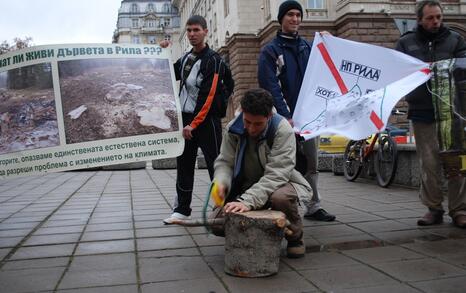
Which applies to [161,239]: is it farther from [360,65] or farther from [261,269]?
[360,65]

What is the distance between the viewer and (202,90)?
488 cm

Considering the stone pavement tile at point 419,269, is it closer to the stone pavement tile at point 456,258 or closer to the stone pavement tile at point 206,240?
the stone pavement tile at point 456,258

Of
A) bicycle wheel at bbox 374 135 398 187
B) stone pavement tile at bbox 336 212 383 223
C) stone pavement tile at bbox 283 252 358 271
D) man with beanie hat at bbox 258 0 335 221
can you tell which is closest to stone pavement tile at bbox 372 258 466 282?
stone pavement tile at bbox 283 252 358 271

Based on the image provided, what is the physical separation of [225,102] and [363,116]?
4.83ft

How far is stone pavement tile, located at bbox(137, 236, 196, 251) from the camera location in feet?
13.9

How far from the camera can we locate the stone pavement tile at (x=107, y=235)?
15.2 ft

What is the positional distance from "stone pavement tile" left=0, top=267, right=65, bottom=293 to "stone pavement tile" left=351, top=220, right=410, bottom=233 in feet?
8.61

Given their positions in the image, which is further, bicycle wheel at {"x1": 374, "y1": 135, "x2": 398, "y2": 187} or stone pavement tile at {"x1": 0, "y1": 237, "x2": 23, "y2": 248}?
bicycle wheel at {"x1": 374, "y1": 135, "x2": 398, "y2": 187}

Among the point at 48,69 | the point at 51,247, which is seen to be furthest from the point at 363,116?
the point at 51,247

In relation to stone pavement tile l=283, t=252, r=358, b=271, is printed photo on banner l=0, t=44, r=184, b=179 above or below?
above

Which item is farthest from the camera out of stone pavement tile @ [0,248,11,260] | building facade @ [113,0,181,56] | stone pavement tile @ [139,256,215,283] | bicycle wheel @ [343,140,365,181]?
building facade @ [113,0,181,56]

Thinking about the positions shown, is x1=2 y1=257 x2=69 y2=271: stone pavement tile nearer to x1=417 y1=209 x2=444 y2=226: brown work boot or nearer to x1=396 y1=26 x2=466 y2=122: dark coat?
x1=417 y1=209 x2=444 y2=226: brown work boot

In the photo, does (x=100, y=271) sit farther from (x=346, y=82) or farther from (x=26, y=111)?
(x=346, y=82)

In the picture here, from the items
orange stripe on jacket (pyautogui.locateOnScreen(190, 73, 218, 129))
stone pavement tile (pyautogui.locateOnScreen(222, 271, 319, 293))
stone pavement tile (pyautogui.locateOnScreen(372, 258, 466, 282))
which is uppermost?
orange stripe on jacket (pyautogui.locateOnScreen(190, 73, 218, 129))
